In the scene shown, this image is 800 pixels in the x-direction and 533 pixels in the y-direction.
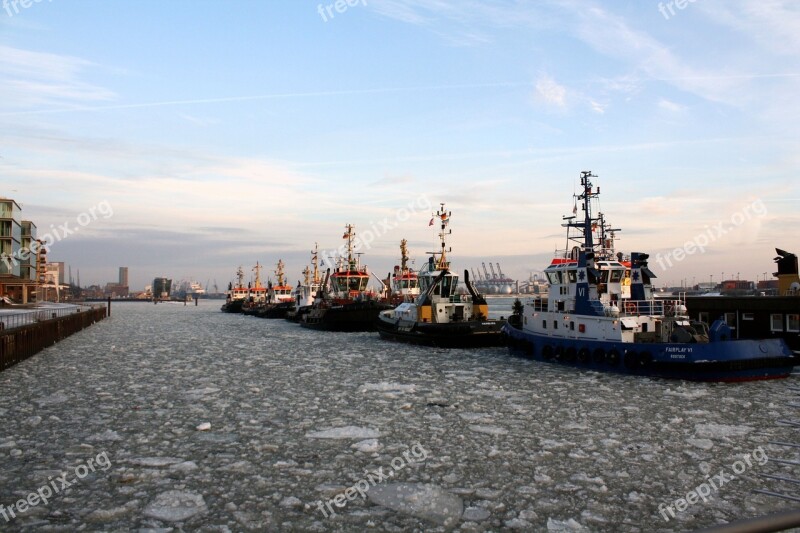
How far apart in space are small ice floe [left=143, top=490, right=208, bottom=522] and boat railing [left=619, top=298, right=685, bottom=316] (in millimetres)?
17803

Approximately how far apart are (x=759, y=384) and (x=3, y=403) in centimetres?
2219

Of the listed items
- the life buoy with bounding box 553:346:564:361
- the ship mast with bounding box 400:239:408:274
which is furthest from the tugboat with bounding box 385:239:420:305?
the life buoy with bounding box 553:346:564:361

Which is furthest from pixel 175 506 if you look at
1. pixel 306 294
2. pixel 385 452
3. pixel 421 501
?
pixel 306 294

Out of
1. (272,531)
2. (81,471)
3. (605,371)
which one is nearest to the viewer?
(272,531)

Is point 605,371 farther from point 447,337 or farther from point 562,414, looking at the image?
point 447,337

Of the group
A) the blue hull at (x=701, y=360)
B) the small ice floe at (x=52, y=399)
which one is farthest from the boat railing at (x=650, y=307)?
the small ice floe at (x=52, y=399)

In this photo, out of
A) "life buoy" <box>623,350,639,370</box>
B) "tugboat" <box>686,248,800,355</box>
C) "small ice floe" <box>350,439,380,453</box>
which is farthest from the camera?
"tugboat" <box>686,248,800,355</box>

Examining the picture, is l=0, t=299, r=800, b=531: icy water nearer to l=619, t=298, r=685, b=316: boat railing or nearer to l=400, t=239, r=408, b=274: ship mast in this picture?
l=619, t=298, r=685, b=316: boat railing

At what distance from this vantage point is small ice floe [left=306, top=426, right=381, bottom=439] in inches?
444

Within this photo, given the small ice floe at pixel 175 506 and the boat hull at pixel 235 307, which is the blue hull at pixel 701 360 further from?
the boat hull at pixel 235 307

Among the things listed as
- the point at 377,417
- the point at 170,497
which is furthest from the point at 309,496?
the point at 377,417

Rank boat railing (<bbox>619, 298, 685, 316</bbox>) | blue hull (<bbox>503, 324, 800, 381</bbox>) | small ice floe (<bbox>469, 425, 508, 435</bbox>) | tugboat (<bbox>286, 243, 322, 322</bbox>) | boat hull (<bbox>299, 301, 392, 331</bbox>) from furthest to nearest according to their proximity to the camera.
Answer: tugboat (<bbox>286, 243, 322, 322</bbox>) → boat hull (<bbox>299, 301, 392, 331</bbox>) → boat railing (<bbox>619, 298, 685, 316</bbox>) → blue hull (<bbox>503, 324, 800, 381</bbox>) → small ice floe (<bbox>469, 425, 508, 435</bbox>)

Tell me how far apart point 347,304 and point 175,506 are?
134 feet

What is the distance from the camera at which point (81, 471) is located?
896cm
